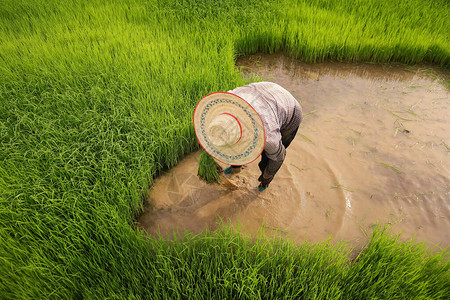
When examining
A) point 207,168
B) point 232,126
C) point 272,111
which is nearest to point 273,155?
point 272,111

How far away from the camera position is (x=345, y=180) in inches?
87.8

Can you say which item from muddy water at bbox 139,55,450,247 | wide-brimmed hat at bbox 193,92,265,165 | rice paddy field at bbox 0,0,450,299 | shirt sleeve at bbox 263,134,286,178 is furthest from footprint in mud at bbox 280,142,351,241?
wide-brimmed hat at bbox 193,92,265,165

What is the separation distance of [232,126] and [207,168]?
918 millimetres

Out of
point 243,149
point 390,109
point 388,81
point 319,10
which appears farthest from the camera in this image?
point 319,10

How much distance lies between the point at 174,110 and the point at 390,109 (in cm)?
262

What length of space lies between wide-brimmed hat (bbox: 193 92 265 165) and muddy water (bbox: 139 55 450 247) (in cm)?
64

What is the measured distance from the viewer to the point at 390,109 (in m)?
2.91

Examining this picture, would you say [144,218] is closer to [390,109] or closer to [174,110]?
[174,110]

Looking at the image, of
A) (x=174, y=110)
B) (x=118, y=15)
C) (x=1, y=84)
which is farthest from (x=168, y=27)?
(x=1, y=84)

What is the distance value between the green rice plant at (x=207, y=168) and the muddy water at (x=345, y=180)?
73 millimetres

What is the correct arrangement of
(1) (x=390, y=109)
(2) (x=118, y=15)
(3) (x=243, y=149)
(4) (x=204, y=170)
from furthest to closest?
(2) (x=118, y=15) → (1) (x=390, y=109) → (4) (x=204, y=170) → (3) (x=243, y=149)


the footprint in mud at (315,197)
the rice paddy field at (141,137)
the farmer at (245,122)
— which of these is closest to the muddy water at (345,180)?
the footprint in mud at (315,197)

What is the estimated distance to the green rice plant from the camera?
6.56ft

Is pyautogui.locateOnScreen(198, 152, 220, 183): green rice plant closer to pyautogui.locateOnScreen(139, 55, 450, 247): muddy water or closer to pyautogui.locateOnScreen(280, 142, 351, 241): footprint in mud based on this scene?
pyautogui.locateOnScreen(139, 55, 450, 247): muddy water
